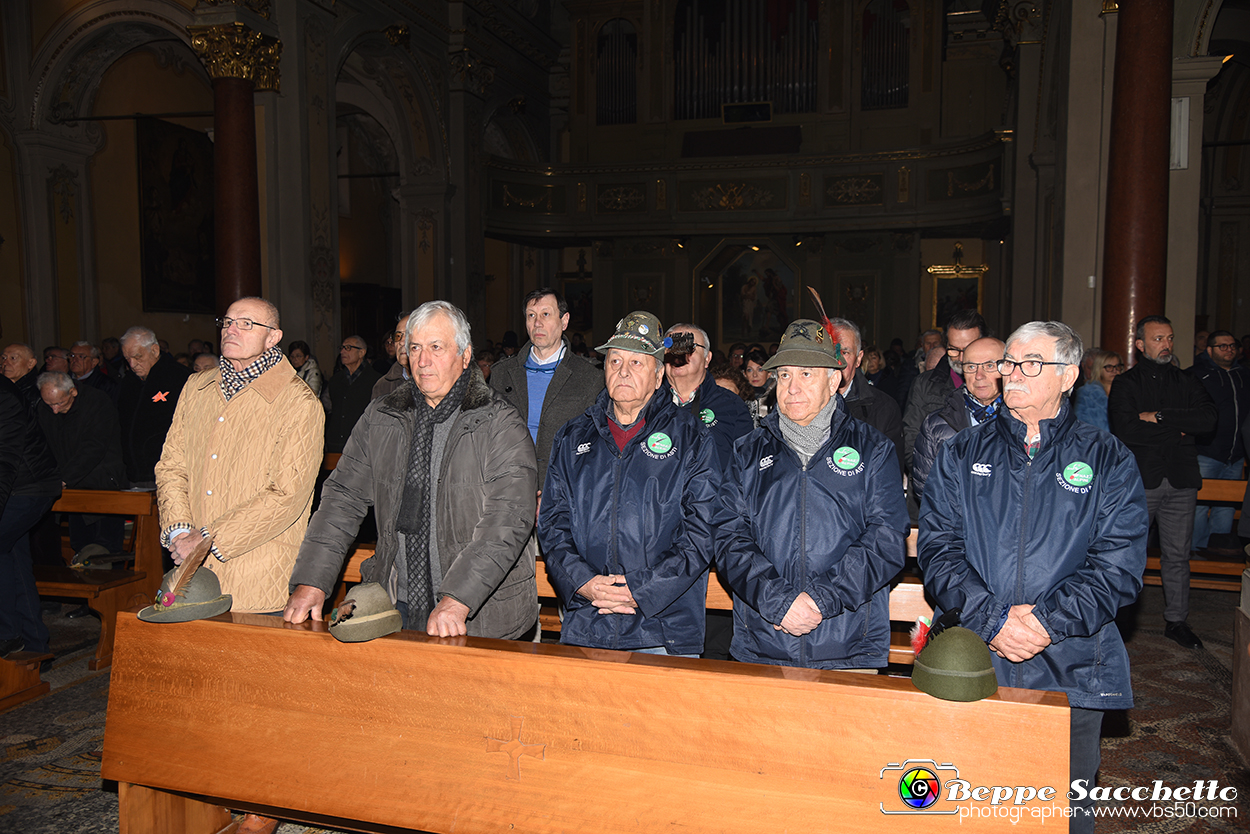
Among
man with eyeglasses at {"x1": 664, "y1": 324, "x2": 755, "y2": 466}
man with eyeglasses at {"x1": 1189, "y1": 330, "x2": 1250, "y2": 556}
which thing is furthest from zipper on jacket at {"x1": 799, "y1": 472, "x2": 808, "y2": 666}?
man with eyeglasses at {"x1": 1189, "y1": 330, "x2": 1250, "y2": 556}

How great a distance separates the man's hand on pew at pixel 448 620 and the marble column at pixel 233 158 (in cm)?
837

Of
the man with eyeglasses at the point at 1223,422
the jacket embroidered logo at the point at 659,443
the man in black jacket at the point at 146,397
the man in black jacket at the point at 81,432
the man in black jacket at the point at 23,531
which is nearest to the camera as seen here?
the jacket embroidered logo at the point at 659,443

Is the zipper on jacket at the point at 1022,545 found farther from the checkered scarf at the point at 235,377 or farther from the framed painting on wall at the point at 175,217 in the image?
the framed painting on wall at the point at 175,217

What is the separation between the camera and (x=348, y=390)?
784 centimetres

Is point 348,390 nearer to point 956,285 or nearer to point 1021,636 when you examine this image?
point 1021,636

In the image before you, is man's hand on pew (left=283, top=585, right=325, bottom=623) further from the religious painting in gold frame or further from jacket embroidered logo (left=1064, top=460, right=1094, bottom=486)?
the religious painting in gold frame

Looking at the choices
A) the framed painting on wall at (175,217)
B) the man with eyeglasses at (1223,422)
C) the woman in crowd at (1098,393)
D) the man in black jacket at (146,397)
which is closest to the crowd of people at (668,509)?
the woman in crowd at (1098,393)

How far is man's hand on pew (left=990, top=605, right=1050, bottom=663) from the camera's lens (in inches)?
95.3

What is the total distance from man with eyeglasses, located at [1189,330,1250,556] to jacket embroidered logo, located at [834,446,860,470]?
4.92m

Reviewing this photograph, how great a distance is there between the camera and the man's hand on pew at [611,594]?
9.12 feet

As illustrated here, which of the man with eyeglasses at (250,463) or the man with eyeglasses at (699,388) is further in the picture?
the man with eyeglasses at (699,388)

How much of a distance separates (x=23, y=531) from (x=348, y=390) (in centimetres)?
336

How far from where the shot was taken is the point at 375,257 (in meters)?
19.8

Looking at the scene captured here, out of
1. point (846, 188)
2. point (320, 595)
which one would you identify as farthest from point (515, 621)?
point (846, 188)
